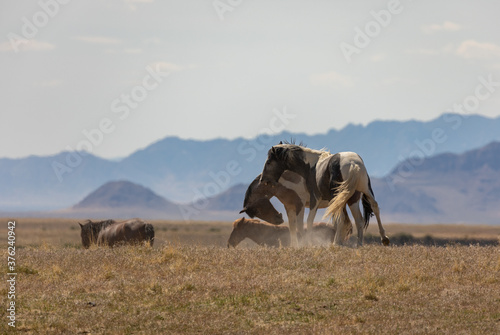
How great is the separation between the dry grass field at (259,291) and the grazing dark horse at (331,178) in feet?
4.12

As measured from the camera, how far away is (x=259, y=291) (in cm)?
1377

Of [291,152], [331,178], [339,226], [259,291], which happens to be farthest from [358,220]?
[259,291]

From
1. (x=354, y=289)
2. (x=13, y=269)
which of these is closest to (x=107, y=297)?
(x=13, y=269)

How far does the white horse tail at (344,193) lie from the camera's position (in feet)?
59.1

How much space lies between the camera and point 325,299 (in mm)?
13383

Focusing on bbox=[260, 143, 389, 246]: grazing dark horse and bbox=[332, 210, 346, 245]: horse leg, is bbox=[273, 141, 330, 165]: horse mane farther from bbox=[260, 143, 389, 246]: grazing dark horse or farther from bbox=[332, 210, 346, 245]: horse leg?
bbox=[332, 210, 346, 245]: horse leg

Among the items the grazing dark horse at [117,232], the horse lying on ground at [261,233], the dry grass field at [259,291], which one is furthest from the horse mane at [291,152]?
the grazing dark horse at [117,232]

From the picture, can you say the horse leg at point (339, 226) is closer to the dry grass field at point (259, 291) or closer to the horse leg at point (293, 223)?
the dry grass field at point (259, 291)

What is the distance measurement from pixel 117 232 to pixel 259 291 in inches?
450

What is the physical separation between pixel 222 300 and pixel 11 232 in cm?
634

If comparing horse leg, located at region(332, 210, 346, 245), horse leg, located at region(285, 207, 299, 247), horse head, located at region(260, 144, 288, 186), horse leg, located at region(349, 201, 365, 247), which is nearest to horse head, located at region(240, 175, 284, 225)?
horse head, located at region(260, 144, 288, 186)

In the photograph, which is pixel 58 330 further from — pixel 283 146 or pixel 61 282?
pixel 283 146

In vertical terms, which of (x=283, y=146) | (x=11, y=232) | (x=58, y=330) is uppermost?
(x=283, y=146)

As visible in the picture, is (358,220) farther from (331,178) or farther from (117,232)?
(117,232)
